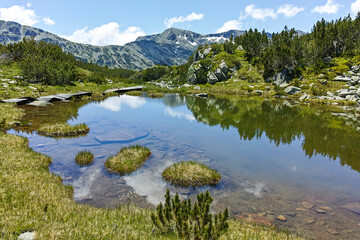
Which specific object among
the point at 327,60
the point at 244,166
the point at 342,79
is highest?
the point at 327,60

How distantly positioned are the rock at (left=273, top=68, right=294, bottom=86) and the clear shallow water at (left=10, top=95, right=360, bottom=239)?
5333 cm

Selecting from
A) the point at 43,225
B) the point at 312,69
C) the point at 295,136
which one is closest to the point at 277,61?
the point at 312,69

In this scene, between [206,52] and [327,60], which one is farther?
[206,52]

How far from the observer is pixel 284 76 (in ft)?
257

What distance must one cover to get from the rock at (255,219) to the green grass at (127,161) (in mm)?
7705

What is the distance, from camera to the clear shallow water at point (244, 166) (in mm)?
10273

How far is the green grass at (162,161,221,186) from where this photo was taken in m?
12.6

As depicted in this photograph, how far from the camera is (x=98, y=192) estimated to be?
11.3 metres

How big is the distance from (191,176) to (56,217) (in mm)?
7700

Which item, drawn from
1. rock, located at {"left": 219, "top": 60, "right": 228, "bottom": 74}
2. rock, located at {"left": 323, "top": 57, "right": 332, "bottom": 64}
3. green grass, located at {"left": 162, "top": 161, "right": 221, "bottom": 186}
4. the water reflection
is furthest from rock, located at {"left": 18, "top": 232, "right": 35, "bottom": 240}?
rock, located at {"left": 219, "top": 60, "right": 228, "bottom": 74}

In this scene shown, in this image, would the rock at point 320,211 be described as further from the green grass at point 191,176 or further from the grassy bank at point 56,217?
the green grass at point 191,176

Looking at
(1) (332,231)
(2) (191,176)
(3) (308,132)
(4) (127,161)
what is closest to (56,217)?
(2) (191,176)

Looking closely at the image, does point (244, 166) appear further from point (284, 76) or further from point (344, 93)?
point (284, 76)

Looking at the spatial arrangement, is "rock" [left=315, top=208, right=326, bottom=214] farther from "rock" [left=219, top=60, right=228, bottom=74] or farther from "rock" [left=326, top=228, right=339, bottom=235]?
"rock" [left=219, top=60, right=228, bottom=74]
